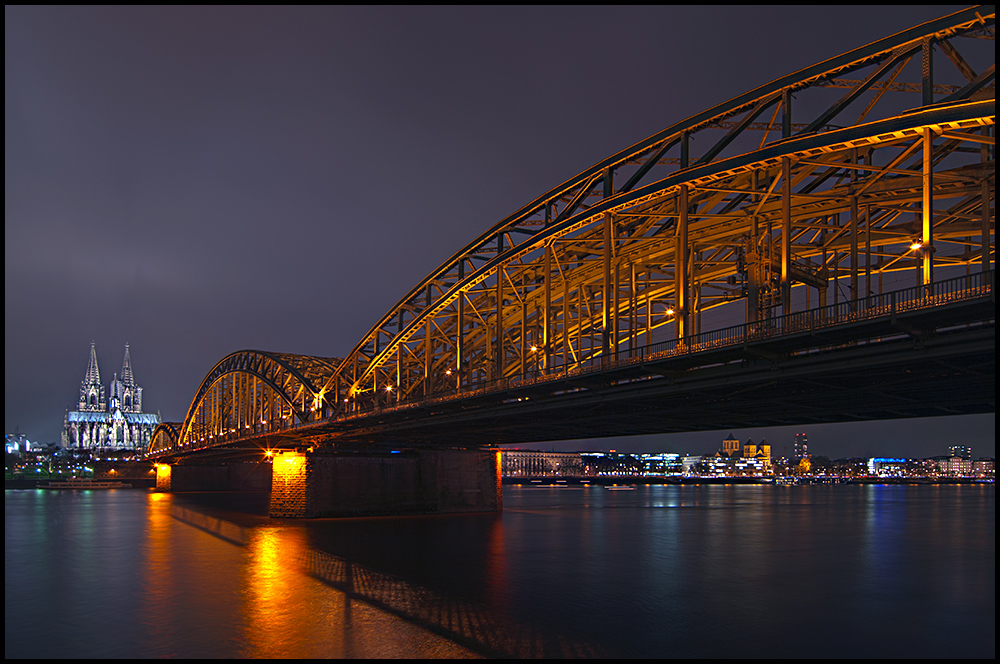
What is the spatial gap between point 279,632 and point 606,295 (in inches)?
839

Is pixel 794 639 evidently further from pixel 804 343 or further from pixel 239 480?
pixel 239 480

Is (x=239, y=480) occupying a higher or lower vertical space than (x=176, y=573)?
lower

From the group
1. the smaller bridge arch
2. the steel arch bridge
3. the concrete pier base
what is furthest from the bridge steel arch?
the concrete pier base

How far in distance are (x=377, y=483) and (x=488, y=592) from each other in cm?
4034

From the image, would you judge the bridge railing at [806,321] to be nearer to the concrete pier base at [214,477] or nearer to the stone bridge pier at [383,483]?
the stone bridge pier at [383,483]

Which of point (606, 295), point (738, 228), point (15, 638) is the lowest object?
point (15, 638)

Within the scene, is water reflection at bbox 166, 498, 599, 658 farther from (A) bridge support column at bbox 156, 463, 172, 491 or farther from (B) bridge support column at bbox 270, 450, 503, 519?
(A) bridge support column at bbox 156, 463, 172, 491

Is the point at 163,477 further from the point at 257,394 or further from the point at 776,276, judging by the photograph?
the point at 776,276

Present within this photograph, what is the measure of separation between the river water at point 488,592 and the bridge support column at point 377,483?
5519 millimetres

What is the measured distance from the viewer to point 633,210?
4069 centimetres

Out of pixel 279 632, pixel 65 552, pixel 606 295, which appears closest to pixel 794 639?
pixel 279 632

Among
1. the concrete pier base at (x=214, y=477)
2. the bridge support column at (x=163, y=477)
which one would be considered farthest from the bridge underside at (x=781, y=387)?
the bridge support column at (x=163, y=477)

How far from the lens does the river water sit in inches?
965

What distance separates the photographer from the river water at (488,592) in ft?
80.4
